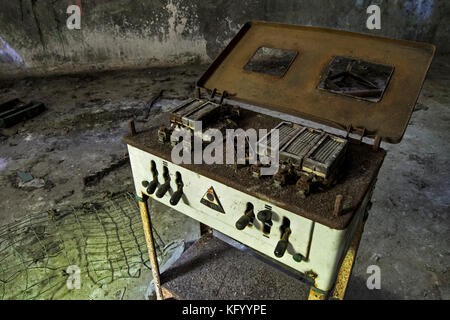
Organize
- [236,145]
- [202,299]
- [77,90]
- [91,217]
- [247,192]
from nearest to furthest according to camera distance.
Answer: [247,192]
[236,145]
[202,299]
[91,217]
[77,90]

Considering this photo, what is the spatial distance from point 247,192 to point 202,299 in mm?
1046

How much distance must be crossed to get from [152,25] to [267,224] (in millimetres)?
5455

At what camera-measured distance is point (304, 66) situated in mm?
1923

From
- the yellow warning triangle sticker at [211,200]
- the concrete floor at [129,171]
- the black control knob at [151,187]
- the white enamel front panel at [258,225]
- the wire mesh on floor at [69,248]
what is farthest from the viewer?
the concrete floor at [129,171]

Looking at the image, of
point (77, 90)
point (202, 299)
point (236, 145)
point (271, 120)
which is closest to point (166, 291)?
point (202, 299)

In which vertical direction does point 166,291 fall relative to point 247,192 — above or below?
below

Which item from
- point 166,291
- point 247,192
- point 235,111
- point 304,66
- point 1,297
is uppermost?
point 304,66

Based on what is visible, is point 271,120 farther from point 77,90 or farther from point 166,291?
point 77,90

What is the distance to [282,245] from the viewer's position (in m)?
1.29

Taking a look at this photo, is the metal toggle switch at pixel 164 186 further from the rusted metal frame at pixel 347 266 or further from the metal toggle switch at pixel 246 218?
the rusted metal frame at pixel 347 266

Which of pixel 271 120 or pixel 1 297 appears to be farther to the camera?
pixel 1 297

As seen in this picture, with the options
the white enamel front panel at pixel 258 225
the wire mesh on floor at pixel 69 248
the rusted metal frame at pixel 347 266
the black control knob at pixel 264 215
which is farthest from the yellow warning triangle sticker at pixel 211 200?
the wire mesh on floor at pixel 69 248

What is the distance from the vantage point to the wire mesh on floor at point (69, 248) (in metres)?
2.40

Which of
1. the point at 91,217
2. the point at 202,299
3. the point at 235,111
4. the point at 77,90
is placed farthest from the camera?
the point at 77,90
